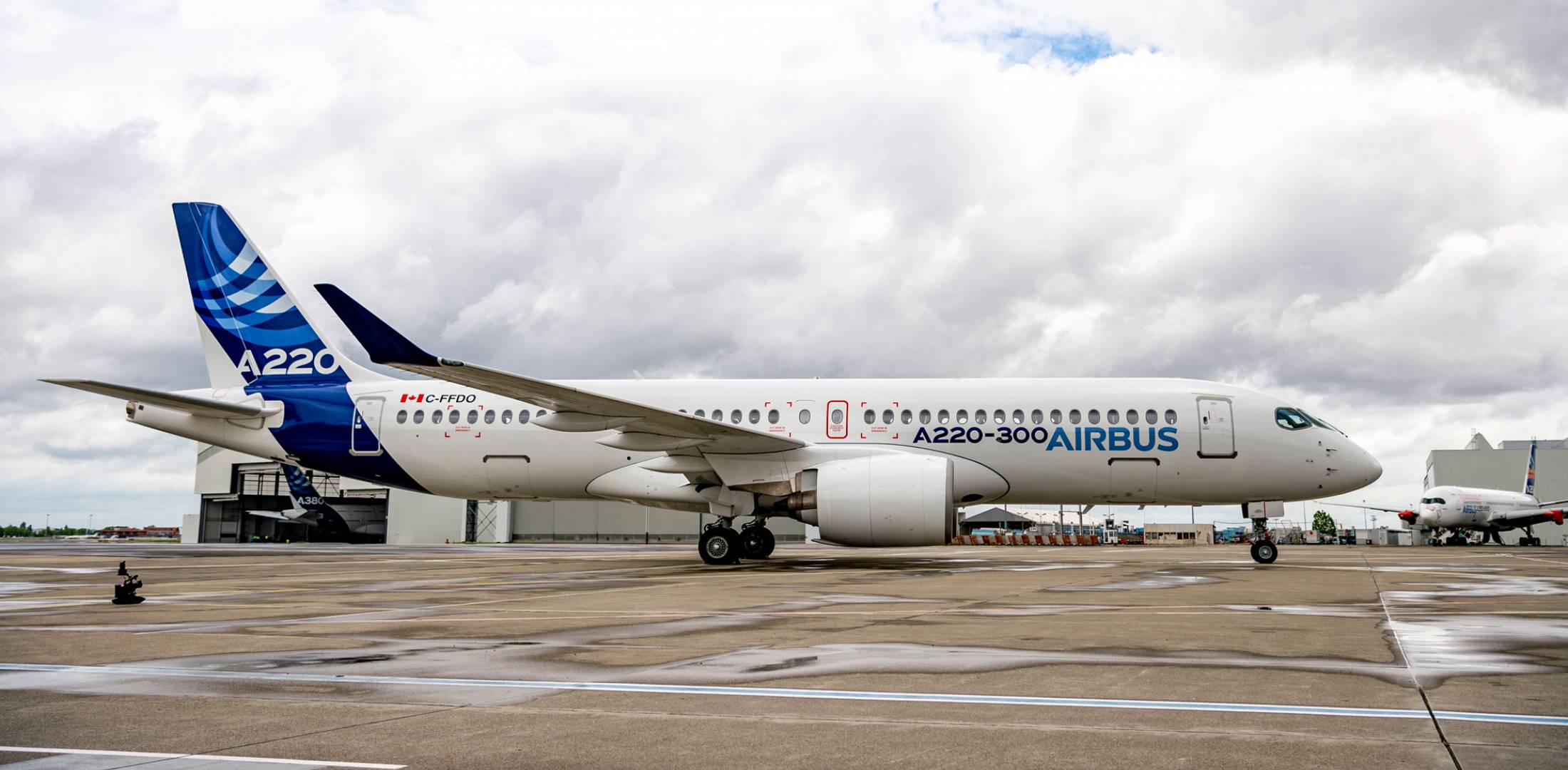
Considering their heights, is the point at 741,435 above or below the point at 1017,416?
below

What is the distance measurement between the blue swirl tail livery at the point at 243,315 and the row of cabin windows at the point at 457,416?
1.85 metres

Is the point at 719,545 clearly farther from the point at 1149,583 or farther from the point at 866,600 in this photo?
the point at 866,600

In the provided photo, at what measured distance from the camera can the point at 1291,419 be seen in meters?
19.1

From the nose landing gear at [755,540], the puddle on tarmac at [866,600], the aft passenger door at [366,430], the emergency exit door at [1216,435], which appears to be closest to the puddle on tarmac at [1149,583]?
the puddle on tarmac at [866,600]

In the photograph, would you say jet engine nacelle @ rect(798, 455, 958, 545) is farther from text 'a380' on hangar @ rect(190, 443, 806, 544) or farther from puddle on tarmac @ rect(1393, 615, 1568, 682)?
text 'a380' on hangar @ rect(190, 443, 806, 544)

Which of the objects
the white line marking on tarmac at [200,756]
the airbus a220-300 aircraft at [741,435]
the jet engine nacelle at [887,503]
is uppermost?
the airbus a220-300 aircraft at [741,435]

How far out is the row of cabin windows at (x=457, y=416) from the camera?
66.3 feet

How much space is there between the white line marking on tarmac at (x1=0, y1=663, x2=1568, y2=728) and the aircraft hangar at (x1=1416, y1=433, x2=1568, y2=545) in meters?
94.4

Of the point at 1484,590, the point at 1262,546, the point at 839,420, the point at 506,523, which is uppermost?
the point at 839,420

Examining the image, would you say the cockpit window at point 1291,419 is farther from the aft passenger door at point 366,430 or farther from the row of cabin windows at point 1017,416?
the aft passenger door at point 366,430

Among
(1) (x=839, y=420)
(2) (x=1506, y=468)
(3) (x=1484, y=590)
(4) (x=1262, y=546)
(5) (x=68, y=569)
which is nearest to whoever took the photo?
(3) (x=1484, y=590)

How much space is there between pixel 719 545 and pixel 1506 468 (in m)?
95.1

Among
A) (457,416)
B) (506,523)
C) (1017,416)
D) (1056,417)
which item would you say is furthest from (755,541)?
(506,523)

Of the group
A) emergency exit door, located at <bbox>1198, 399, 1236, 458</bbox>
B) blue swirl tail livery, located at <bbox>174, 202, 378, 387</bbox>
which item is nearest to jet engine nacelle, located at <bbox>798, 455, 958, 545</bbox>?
emergency exit door, located at <bbox>1198, 399, 1236, 458</bbox>
